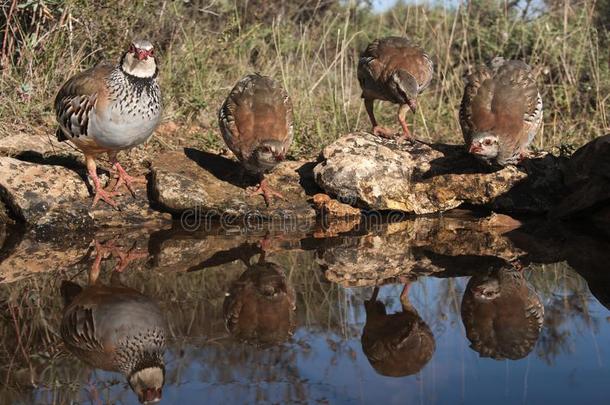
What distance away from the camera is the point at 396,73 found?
824cm

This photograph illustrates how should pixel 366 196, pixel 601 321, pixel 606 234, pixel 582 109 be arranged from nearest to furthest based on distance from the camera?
pixel 601 321 → pixel 606 234 → pixel 366 196 → pixel 582 109

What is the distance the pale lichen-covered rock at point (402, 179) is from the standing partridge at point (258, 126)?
0.48 metres

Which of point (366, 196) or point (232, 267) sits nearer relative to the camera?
point (232, 267)

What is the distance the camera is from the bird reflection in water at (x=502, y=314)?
430cm

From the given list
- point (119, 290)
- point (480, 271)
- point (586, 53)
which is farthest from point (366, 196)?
point (586, 53)

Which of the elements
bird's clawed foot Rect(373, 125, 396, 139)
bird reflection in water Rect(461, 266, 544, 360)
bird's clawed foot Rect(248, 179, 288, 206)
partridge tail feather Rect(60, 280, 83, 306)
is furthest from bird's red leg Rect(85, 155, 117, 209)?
bird reflection in water Rect(461, 266, 544, 360)

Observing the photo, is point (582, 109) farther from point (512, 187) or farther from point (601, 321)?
point (601, 321)

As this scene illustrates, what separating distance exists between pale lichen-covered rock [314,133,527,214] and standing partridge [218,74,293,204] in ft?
1.58

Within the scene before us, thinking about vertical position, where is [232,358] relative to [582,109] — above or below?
below

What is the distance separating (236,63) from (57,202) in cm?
439

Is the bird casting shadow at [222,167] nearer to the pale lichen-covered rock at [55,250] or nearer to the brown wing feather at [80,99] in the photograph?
the pale lichen-covered rock at [55,250]

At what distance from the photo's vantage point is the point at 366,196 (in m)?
7.11

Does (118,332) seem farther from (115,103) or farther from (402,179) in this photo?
(402,179)

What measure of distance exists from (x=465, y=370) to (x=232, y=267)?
7.01ft
